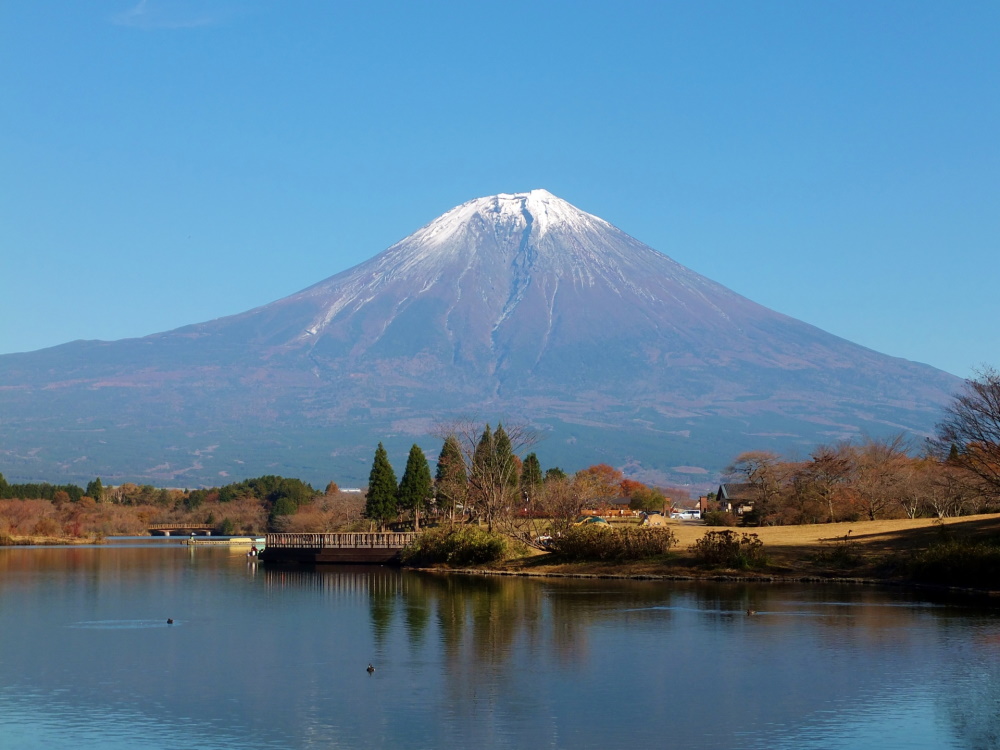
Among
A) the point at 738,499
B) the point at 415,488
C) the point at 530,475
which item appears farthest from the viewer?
the point at 530,475

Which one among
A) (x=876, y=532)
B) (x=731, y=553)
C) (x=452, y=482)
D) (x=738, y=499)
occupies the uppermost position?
(x=452, y=482)

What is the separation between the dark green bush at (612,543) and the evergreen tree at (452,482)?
16.8 metres

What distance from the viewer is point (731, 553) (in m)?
52.6

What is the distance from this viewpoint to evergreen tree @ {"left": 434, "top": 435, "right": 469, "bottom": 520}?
76.9 meters

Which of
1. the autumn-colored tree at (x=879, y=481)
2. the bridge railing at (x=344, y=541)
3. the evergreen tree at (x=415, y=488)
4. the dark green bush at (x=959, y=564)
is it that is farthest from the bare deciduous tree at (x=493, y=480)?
the dark green bush at (x=959, y=564)

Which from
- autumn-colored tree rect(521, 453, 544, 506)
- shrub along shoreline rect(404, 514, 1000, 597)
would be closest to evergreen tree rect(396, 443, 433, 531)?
autumn-colored tree rect(521, 453, 544, 506)

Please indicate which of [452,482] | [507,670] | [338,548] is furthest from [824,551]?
[452,482]

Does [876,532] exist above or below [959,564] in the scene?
above

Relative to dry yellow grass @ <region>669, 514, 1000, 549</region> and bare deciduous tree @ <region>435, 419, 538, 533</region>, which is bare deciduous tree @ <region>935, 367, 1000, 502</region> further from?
bare deciduous tree @ <region>435, 419, 538, 533</region>

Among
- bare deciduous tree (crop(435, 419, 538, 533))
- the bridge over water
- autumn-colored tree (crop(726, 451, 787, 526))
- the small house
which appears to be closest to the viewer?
bare deciduous tree (crop(435, 419, 538, 533))

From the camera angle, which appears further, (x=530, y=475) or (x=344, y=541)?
(x=530, y=475)

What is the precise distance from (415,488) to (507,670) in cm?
5739

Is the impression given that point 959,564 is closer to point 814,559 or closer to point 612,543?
point 814,559

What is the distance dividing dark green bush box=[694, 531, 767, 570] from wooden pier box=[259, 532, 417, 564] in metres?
18.7
